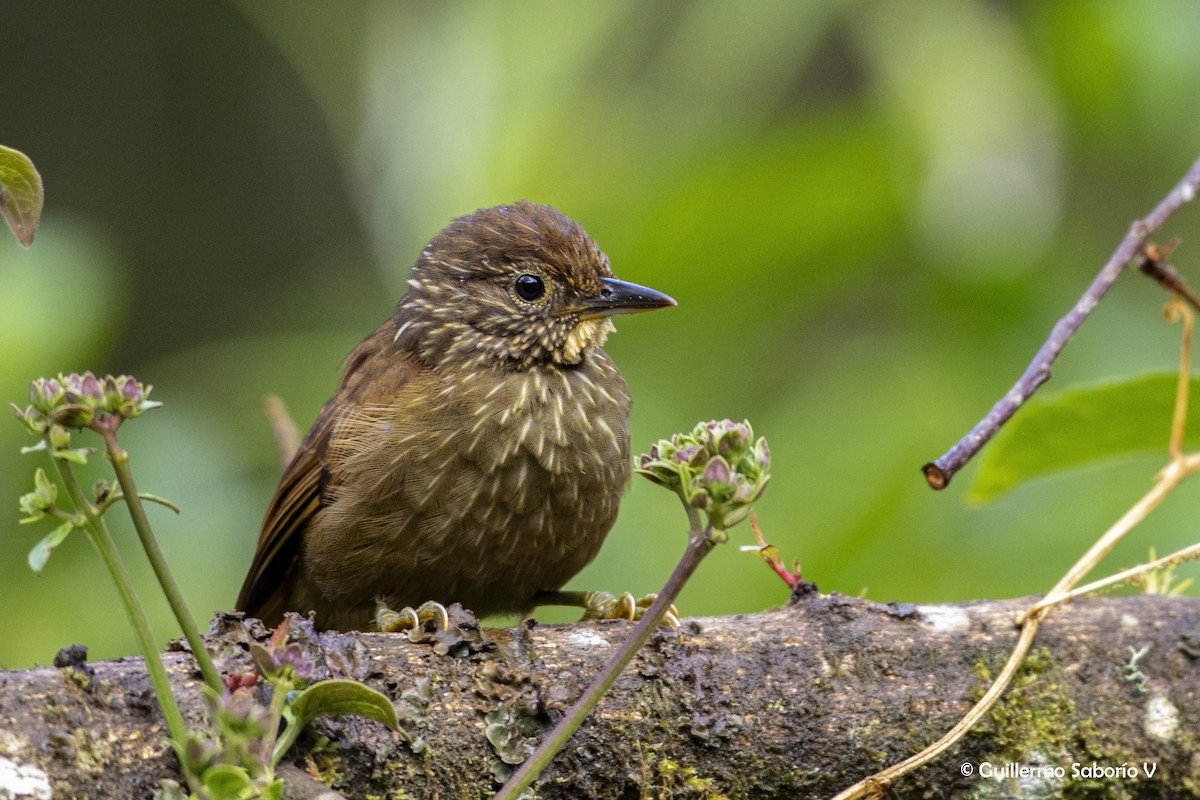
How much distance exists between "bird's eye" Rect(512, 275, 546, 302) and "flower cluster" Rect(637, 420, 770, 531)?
1.85 metres

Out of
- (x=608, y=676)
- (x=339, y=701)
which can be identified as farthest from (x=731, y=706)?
(x=339, y=701)

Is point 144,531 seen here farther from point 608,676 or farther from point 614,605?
point 614,605

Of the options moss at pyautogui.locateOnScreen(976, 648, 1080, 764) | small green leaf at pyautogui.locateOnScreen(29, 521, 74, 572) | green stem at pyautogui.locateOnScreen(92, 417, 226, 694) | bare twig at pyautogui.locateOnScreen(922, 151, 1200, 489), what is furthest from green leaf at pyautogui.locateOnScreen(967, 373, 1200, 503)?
small green leaf at pyautogui.locateOnScreen(29, 521, 74, 572)

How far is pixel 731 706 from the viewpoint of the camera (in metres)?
2.35

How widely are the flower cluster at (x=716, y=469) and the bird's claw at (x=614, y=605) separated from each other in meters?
1.31

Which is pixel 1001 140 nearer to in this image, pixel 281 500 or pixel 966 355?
pixel 966 355

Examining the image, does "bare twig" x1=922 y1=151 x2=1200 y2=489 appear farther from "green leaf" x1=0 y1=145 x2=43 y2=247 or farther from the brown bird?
"green leaf" x1=0 y1=145 x2=43 y2=247

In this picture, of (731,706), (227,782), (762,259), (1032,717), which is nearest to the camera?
(227,782)

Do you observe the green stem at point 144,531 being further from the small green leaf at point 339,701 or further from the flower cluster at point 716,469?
the flower cluster at point 716,469

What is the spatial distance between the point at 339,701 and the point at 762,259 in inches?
109

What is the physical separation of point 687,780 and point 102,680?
0.89 m

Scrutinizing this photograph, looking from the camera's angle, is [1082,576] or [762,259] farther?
[762,259]

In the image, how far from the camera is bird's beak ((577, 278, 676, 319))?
11.7ft

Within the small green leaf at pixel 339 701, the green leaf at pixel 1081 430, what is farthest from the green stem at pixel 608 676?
the green leaf at pixel 1081 430
